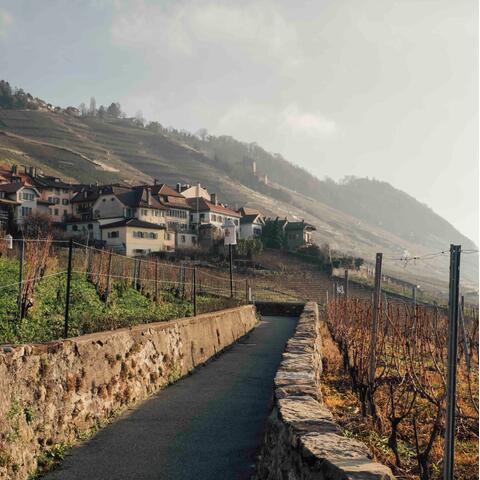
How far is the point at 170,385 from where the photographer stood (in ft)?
29.6

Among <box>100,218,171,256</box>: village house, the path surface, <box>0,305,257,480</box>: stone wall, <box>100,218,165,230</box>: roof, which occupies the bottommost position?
the path surface

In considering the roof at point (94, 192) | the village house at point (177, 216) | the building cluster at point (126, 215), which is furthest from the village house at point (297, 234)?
the roof at point (94, 192)

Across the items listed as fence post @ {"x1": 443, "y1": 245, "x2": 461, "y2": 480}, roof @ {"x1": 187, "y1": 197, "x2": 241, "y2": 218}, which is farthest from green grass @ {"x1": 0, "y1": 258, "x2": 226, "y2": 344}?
roof @ {"x1": 187, "y1": 197, "x2": 241, "y2": 218}

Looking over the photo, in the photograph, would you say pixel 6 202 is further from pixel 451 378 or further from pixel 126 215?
pixel 451 378

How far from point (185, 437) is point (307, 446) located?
325 cm

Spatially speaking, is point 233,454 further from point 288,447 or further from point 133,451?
point 288,447

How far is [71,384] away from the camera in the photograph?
577 cm

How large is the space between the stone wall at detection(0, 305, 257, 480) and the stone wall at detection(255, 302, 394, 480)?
2.25 metres

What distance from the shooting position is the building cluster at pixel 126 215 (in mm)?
66250

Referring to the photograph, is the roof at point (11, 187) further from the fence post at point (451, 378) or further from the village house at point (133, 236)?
the fence post at point (451, 378)

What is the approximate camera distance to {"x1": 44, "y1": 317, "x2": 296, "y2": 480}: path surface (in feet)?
16.8

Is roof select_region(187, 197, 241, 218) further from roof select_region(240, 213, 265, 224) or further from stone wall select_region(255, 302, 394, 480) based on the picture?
stone wall select_region(255, 302, 394, 480)

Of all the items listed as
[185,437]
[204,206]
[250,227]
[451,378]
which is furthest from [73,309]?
[250,227]

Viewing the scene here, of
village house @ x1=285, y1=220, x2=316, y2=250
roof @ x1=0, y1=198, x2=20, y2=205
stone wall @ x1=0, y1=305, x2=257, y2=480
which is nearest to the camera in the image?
stone wall @ x1=0, y1=305, x2=257, y2=480
